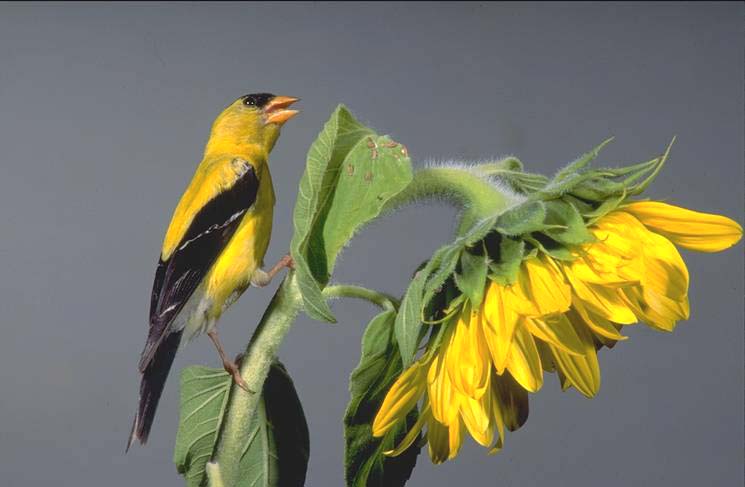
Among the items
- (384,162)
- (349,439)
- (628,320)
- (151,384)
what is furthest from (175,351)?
(628,320)

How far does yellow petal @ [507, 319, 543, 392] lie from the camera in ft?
2.92

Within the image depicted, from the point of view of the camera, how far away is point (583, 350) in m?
0.93

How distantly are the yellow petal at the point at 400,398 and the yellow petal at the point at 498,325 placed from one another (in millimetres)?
78

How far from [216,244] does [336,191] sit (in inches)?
8.8

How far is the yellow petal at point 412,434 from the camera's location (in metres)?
0.95

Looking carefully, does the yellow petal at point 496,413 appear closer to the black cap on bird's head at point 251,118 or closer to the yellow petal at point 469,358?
the yellow petal at point 469,358

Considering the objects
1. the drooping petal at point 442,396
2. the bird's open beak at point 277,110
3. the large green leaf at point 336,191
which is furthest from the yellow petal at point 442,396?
the bird's open beak at point 277,110

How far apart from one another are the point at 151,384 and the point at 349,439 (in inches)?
8.2

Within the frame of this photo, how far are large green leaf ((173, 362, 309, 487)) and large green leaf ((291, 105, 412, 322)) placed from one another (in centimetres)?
24

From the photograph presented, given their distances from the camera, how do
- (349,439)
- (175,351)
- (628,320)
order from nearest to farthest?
1. (628,320)
2. (349,439)
3. (175,351)

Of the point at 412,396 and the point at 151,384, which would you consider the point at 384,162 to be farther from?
the point at 151,384

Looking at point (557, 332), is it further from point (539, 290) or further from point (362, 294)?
point (362, 294)

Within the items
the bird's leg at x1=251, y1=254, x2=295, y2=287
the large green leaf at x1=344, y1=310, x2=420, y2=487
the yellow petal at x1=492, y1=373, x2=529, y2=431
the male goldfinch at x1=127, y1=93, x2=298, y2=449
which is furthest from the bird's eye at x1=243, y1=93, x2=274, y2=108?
the yellow petal at x1=492, y1=373, x2=529, y2=431

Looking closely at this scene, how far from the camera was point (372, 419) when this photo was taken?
1.02 meters
